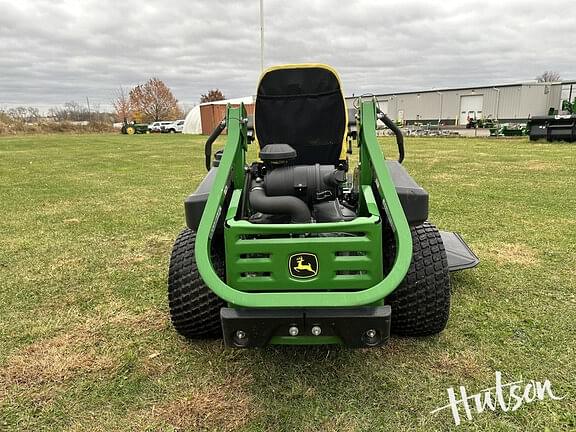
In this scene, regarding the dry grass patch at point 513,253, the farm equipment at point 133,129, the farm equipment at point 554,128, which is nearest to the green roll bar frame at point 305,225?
the dry grass patch at point 513,253

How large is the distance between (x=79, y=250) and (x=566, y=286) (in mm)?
4292

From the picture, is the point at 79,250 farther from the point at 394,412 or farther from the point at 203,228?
the point at 394,412

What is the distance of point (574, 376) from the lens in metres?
2.38

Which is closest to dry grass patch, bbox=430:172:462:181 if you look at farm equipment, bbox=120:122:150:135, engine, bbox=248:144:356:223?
engine, bbox=248:144:356:223

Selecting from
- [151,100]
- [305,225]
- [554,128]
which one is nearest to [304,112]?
[305,225]

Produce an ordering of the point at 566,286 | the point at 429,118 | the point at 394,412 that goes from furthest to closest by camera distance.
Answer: the point at 429,118 < the point at 566,286 < the point at 394,412

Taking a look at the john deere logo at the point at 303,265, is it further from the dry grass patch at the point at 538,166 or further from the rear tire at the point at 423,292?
the dry grass patch at the point at 538,166

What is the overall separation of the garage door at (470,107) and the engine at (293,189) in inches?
1712

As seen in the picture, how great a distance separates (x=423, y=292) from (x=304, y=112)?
55.3 inches

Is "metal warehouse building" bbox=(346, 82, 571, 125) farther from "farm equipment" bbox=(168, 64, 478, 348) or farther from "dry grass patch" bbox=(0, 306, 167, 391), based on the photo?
"dry grass patch" bbox=(0, 306, 167, 391)

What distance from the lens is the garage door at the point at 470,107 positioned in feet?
138

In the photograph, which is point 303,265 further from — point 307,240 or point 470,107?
point 470,107

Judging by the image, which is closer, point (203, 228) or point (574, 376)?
point (203, 228)

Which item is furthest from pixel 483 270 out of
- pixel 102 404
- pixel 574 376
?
pixel 102 404
